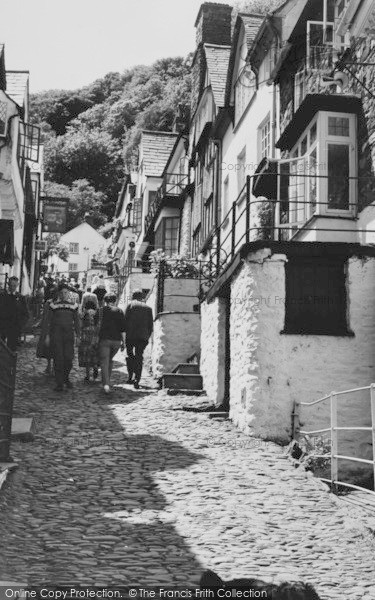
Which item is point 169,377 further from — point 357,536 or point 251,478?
point 357,536

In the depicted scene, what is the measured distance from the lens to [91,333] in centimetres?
1769

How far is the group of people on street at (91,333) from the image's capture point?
1655 centimetres

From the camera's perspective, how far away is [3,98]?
2255 centimetres

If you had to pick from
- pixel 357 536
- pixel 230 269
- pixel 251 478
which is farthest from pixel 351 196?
pixel 357 536

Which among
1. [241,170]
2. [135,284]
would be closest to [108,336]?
[241,170]

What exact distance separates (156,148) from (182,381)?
31.1 meters

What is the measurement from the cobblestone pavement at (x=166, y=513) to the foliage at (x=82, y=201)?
77.2 metres

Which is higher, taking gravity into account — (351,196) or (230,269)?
(351,196)

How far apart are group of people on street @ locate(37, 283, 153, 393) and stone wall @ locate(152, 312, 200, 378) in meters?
1.76

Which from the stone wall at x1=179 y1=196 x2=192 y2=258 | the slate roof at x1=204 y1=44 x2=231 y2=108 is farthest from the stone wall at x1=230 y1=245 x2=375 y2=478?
the stone wall at x1=179 y1=196 x2=192 y2=258

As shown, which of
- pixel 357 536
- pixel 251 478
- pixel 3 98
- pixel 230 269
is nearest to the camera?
pixel 357 536

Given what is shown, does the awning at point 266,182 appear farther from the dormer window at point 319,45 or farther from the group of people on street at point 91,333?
the group of people on street at point 91,333

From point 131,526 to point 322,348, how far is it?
5.83 meters

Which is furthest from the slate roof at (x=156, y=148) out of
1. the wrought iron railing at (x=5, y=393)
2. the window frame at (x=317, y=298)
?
the wrought iron railing at (x=5, y=393)
